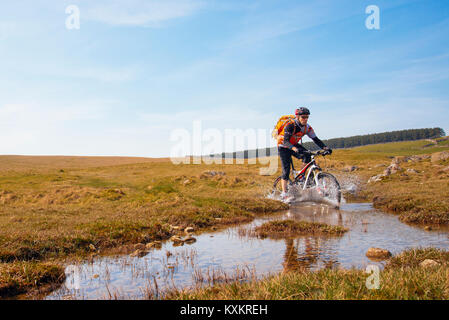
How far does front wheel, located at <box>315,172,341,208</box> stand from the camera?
583 inches

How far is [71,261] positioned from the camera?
905 centimetres

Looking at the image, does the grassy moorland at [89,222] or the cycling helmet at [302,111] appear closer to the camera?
the grassy moorland at [89,222]

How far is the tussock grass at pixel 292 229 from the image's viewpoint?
11172mm

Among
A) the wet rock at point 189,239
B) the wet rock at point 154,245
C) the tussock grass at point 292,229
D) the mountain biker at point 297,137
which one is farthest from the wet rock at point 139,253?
the mountain biker at point 297,137

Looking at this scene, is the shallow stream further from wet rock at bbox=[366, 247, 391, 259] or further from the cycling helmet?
the cycling helmet

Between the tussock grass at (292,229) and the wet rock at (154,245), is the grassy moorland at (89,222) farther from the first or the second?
the tussock grass at (292,229)

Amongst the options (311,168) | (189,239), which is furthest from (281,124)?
(189,239)

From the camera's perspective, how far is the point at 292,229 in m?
11.8

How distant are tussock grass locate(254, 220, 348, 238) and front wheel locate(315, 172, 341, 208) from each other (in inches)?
131

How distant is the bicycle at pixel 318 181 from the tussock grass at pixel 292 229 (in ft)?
10.9

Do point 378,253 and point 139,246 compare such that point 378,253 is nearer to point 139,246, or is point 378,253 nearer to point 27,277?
point 139,246

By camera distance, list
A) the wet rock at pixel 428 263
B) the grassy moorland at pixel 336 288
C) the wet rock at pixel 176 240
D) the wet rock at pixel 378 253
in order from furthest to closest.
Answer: the wet rock at pixel 176 240 → the wet rock at pixel 378 253 → the wet rock at pixel 428 263 → the grassy moorland at pixel 336 288

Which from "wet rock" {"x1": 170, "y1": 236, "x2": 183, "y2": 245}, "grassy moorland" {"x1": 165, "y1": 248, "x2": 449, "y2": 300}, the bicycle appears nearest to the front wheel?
the bicycle
